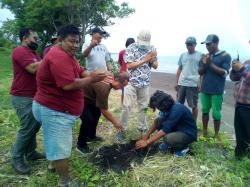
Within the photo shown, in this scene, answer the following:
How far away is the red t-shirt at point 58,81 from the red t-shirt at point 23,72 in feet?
2.24

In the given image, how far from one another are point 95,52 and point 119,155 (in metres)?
1.91

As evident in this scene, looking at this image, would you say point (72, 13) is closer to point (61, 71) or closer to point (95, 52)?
point (95, 52)

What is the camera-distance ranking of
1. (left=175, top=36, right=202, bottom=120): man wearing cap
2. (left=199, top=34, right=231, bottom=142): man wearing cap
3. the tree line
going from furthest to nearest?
the tree line < (left=175, top=36, right=202, bottom=120): man wearing cap < (left=199, top=34, right=231, bottom=142): man wearing cap

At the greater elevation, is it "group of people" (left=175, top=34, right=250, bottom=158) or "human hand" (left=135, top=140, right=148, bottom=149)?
"group of people" (left=175, top=34, right=250, bottom=158)

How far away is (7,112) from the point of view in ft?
23.9

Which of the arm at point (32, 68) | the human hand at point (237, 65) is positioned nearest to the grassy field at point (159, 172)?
the human hand at point (237, 65)

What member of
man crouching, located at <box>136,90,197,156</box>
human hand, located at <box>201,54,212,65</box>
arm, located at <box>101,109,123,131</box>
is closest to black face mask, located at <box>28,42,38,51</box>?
arm, located at <box>101,109,123,131</box>

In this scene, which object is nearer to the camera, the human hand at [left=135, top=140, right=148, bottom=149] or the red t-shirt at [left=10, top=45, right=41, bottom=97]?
the red t-shirt at [left=10, top=45, right=41, bottom=97]

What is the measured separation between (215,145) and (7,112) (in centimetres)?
510

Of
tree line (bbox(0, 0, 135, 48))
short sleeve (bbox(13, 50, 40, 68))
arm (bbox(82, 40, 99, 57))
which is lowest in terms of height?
short sleeve (bbox(13, 50, 40, 68))

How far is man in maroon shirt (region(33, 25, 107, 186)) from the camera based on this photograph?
3.09 metres

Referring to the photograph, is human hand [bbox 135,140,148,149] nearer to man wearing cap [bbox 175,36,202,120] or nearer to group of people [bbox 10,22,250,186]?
group of people [bbox 10,22,250,186]

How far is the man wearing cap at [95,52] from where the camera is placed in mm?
5047

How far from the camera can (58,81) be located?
305 centimetres
